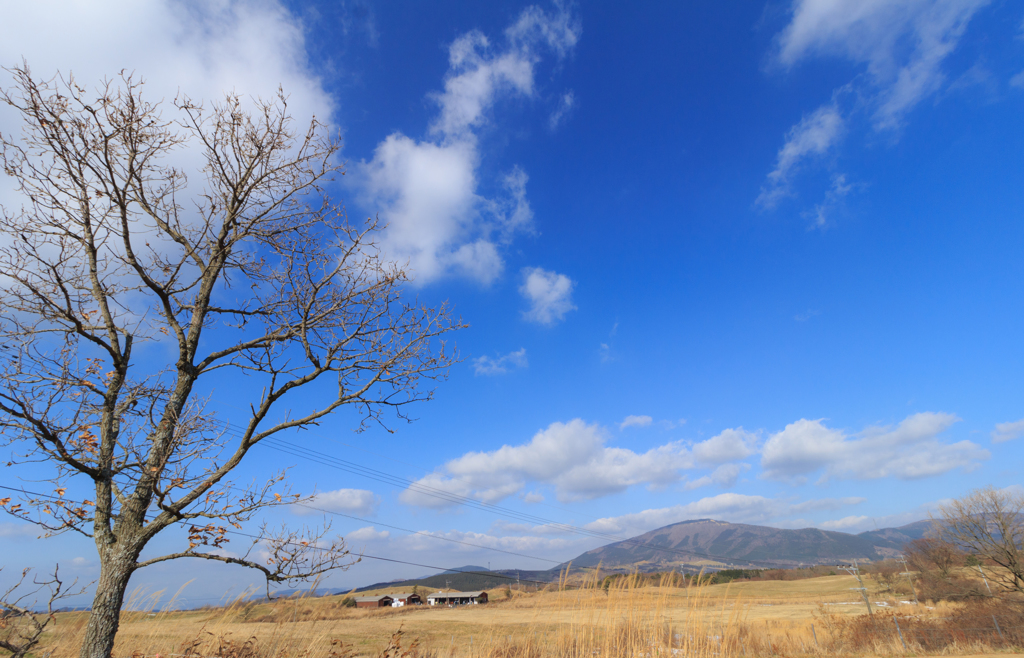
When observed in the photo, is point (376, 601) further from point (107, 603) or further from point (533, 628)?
point (107, 603)

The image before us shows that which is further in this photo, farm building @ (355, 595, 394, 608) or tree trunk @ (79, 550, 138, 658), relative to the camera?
farm building @ (355, 595, 394, 608)

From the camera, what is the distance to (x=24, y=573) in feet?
11.3

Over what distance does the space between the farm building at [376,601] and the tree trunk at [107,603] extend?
274 feet

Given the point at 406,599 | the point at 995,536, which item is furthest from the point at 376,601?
the point at 995,536

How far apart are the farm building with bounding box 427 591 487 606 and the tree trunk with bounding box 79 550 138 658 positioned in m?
91.0

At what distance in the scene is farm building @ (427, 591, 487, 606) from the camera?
82.0 metres

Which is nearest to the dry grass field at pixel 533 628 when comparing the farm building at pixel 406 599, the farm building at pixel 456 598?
the farm building at pixel 406 599

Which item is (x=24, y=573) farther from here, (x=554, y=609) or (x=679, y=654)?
(x=679, y=654)

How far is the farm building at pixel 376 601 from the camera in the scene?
72.7m

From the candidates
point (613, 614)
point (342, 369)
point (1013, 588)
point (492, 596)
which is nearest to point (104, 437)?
point (342, 369)

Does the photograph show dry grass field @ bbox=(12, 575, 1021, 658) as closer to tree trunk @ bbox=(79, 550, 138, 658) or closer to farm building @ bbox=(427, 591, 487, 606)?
tree trunk @ bbox=(79, 550, 138, 658)

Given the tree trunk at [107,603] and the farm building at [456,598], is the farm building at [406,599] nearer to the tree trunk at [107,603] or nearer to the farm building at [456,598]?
the farm building at [456,598]

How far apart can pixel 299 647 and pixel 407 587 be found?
101m

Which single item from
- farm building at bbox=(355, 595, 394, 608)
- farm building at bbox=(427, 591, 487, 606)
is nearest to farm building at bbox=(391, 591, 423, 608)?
farm building at bbox=(355, 595, 394, 608)
